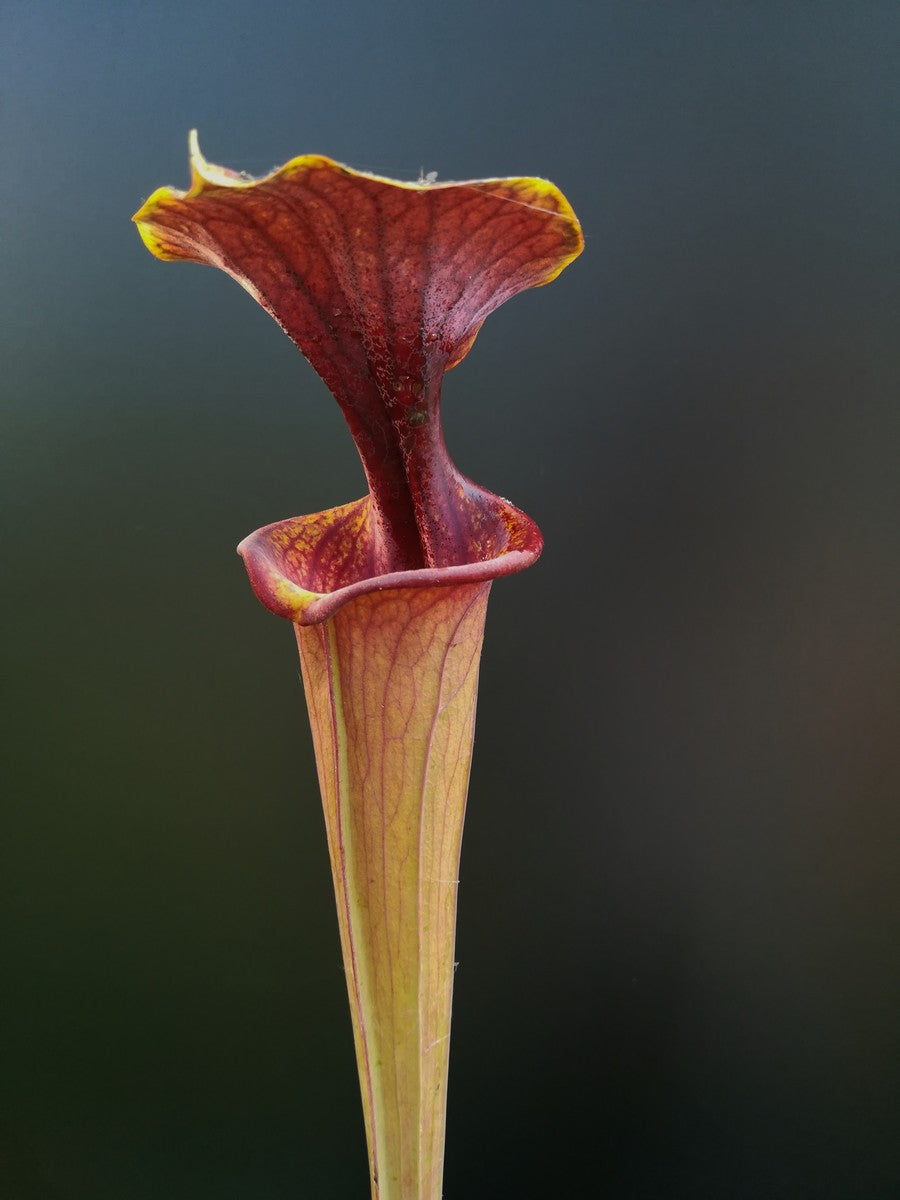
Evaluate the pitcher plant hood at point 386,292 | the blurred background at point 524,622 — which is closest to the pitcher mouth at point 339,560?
the pitcher plant hood at point 386,292

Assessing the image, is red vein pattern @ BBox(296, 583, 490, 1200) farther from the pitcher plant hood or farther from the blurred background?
the blurred background

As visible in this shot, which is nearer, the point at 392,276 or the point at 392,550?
the point at 392,276

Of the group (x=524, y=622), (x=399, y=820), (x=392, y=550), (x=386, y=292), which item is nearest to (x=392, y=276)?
(x=386, y=292)

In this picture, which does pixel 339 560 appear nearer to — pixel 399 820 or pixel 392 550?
pixel 392 550

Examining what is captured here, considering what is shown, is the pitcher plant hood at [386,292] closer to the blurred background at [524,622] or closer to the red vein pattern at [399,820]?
the red vein pattern at [399,820]

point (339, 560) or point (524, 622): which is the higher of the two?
point (339, 560)

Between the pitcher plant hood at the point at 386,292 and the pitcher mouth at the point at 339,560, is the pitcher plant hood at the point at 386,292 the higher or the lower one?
the higher one
